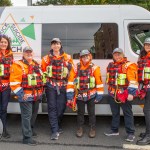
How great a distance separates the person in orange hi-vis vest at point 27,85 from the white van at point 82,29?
0.90m

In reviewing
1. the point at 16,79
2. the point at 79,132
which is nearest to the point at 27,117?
the point at 16,79

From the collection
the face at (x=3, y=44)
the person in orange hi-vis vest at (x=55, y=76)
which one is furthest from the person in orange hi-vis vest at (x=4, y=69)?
the person in orange hi-vis vest at (x=55, y=76)

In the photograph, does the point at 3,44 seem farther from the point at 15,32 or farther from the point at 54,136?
the point at 54,136

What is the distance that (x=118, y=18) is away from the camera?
613cm

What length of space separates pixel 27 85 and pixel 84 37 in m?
1.66

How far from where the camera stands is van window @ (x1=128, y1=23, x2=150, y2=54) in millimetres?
6188

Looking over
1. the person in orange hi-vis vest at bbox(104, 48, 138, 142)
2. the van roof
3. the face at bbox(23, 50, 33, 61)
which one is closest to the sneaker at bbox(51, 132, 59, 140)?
the person in orange hi-vis vest at bbox(104, 48, 138, 142)

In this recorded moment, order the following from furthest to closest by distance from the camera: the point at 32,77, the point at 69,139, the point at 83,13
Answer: the point at 83,13
the point at 69,139
the point at 32,77

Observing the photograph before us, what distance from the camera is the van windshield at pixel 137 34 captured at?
20.3ft

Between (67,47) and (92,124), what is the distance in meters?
1.62

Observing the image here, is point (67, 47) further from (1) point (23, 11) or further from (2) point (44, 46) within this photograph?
(1) point (23, 11)

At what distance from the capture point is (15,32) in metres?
6.35

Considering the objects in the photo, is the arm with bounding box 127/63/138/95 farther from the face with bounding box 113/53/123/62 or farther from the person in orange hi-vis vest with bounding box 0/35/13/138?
the person in orange hi-vis vest with bounding box 0/35/13/138

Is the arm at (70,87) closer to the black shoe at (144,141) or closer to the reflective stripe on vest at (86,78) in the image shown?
the reflective stripe on vest at (86,78)
